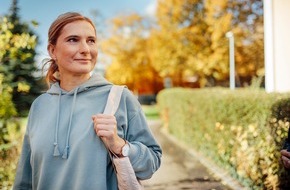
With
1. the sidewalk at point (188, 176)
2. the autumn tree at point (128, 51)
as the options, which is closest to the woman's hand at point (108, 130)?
the sidewalk at point (188, 176)

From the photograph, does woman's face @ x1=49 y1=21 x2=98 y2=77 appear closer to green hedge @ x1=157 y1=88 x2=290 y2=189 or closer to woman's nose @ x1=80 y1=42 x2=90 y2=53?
woman's nose @ x1=80 y1=42 x2=90 y2=53

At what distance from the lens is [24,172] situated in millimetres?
1788

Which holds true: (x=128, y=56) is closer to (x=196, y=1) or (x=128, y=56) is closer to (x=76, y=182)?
(x=196, y=1)

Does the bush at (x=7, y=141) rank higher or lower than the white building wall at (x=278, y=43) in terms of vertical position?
lower

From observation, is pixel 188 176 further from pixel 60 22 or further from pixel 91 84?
pixel 60 22

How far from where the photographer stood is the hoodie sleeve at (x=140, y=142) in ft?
5.16

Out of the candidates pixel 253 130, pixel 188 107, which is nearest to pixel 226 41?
pixel 188 107

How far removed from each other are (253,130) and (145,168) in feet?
14.9

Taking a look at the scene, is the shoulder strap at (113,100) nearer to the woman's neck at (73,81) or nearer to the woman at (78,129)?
the woman at (78,129)

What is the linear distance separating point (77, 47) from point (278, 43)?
6.47 metres

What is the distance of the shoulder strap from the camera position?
156 centimetres

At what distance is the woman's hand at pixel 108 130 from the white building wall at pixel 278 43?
6.34 meters

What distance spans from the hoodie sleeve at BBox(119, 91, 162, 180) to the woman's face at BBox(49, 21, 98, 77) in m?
0.24

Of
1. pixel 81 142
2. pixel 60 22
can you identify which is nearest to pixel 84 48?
pixel 60 22
